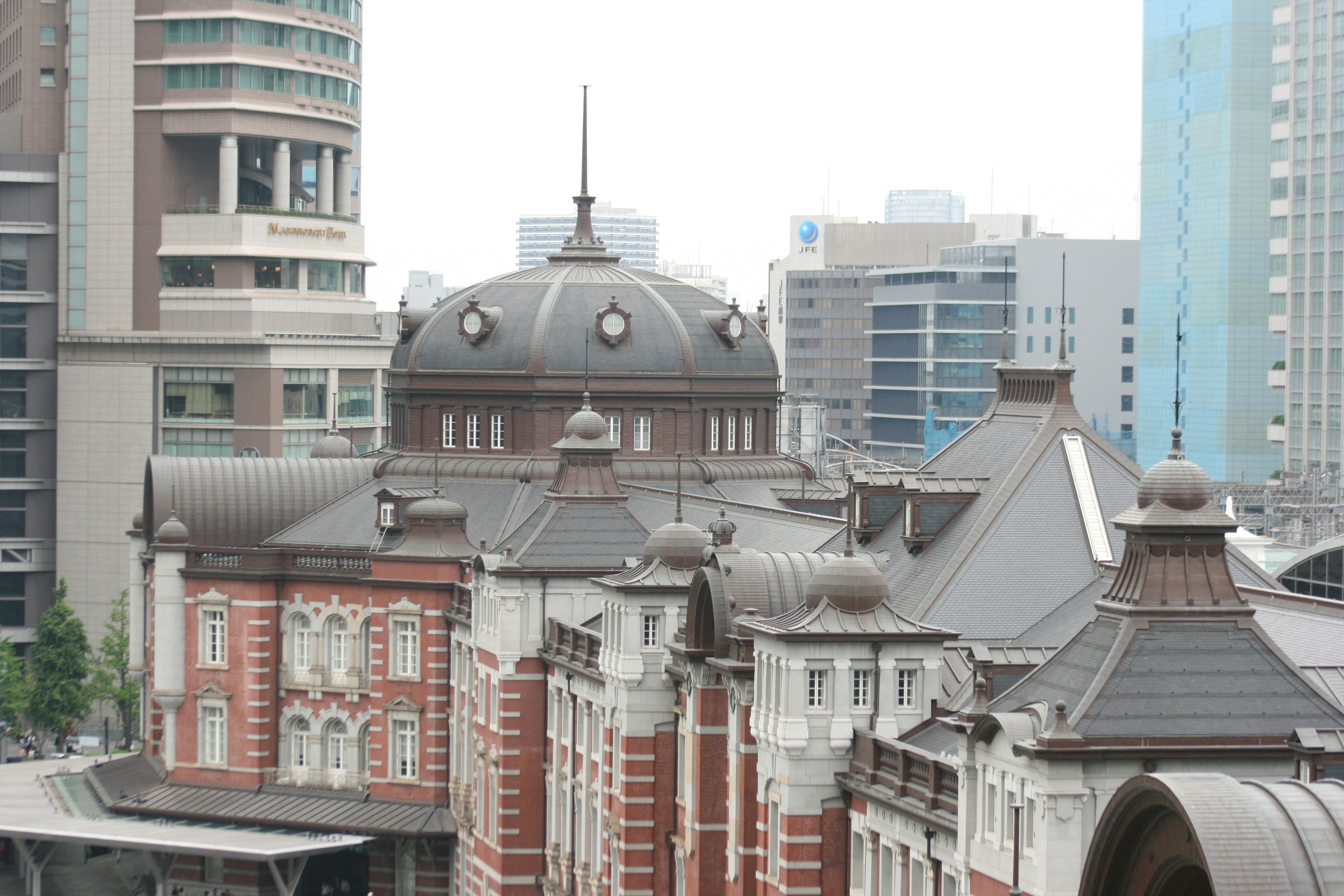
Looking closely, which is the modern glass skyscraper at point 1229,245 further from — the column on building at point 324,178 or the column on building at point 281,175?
the column on building at point 281,175

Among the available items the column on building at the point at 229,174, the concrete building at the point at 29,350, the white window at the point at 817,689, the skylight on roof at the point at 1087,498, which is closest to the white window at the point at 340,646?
the skylight on roof at the point at 1087,498

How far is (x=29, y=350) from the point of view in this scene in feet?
505

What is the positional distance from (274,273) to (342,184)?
1274cm

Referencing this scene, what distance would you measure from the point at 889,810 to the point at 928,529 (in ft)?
51.4

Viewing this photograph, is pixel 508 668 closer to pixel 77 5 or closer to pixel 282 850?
pixel 282 850

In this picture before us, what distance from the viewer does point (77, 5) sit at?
151 m

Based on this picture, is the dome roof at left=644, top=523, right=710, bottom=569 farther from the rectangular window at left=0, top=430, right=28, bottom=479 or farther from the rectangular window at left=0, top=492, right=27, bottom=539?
the rectangular window at left=0, top=492, right=27, bottom=539

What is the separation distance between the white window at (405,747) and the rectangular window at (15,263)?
66.7m

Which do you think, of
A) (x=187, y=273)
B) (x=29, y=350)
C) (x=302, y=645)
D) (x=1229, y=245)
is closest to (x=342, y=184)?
(x=187, y=273)

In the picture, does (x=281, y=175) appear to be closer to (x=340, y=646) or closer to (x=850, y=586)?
(x=340, y=646)

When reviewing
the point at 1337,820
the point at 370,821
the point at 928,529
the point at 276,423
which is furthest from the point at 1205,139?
the point at 1337,820

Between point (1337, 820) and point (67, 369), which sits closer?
point (1337, 820)

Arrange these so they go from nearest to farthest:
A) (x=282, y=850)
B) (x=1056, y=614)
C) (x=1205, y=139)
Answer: (x=1056, y=614)
(x=282, y=850)
(x=1205, y=139)

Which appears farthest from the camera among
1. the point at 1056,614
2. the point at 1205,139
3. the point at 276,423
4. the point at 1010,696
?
the point at 1205,139
